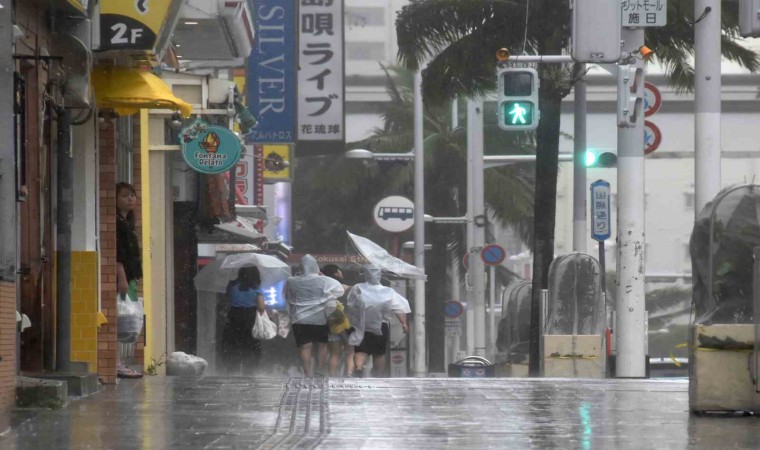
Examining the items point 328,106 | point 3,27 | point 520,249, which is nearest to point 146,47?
point 3,27

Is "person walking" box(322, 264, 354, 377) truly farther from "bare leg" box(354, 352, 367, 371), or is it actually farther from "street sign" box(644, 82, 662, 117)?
"street sign" box(644, 82, 662, 117)

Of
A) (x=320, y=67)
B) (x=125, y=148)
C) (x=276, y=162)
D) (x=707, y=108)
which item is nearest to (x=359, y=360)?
(x=125, y=148)

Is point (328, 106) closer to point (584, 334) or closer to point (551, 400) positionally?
point (584, 334)

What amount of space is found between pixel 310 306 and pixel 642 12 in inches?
226

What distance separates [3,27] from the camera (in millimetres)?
10836

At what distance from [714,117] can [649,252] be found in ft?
161

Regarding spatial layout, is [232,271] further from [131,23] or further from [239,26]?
[131,23]

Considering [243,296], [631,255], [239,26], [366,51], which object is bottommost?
[243,296]

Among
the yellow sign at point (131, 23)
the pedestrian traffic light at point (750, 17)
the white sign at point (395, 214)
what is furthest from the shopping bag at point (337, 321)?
the white sign at point (395, 214)

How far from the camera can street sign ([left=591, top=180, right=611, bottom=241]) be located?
2567cm

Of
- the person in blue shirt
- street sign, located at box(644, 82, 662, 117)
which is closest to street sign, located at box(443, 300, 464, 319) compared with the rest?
street sign, located at box(644, 82, 662, 117)

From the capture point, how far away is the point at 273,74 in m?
26.0

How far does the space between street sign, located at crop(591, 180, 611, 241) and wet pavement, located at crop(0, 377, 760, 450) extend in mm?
11014

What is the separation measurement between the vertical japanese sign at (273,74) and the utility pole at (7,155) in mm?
14623
